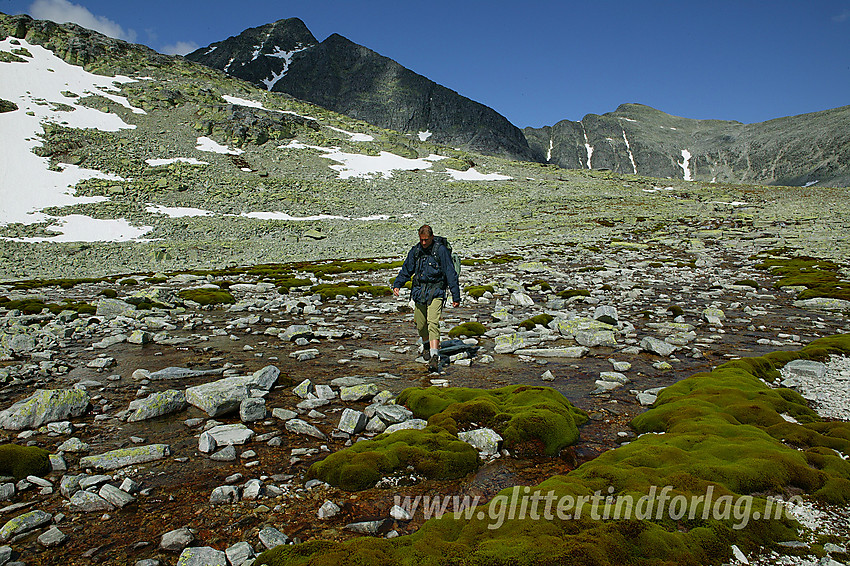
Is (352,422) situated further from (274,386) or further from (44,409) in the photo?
(44,409)

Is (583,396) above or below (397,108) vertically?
below

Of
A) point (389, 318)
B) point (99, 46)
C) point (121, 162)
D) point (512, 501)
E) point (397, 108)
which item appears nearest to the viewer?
point (512, 501)

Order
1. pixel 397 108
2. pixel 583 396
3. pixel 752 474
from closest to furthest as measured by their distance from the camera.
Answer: pixel 752 474
pixel 583 396
pixel 397 108

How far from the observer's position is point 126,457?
555 centimetres

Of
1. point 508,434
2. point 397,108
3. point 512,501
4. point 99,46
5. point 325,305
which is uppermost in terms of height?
point 397,108

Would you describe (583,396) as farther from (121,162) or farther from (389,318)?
(121,162)

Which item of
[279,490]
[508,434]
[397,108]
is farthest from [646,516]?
[397,108]

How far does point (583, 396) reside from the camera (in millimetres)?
7938

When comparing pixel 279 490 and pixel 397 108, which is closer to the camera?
pixel 279 490

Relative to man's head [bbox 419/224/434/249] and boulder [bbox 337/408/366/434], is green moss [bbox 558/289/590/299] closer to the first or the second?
man's head [bbox 419/224/434/249]

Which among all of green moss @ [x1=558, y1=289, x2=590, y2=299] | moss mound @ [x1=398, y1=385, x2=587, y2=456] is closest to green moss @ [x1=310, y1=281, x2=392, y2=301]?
green moss @ [x1=558, y1=289, x2=590, y2=299]

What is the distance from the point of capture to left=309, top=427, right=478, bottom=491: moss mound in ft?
16.5

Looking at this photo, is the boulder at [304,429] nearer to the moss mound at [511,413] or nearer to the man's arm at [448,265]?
the moss mound at [511,413]

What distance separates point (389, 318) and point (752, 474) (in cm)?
1239
